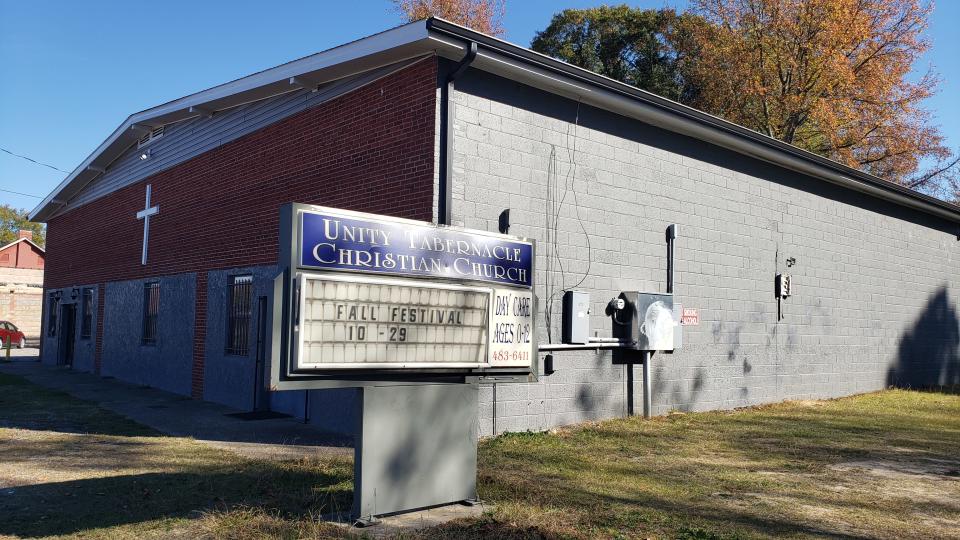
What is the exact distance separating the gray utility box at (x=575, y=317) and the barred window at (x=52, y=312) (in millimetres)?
21728

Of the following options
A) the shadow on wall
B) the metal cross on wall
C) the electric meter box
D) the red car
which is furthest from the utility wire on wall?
the red car

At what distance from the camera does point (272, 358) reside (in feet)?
18.9

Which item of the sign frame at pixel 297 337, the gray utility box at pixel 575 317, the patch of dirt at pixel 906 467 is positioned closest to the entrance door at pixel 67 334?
the gray utility box at pixel 575 317

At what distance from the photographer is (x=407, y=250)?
6547 mm

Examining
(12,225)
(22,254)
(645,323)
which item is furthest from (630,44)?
(12,225)

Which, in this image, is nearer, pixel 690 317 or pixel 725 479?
pixel 725 479

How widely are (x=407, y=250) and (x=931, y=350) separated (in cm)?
1961

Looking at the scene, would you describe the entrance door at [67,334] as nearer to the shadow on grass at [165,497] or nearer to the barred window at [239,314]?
the barred window at [239,314]

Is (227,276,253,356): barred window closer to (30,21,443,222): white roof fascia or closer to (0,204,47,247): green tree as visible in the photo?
(30,21,443,222): white roof fascia

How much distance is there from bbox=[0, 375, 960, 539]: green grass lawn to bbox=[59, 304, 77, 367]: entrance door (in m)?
13.5

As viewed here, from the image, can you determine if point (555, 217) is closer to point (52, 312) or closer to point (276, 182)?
point (276, 182)

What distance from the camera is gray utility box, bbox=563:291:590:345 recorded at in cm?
1147

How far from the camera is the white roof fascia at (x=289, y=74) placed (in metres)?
10.2

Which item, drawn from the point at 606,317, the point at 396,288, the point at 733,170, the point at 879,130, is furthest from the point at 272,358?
the point at 879,130
